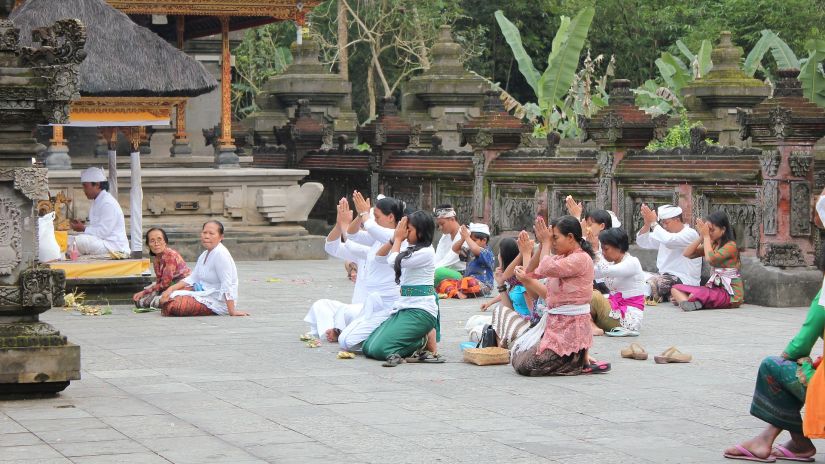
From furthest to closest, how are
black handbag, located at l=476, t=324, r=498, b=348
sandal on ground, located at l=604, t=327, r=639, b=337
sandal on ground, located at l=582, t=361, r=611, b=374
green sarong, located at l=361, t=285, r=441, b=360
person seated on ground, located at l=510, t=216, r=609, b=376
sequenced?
sandal on ground, located at l=604, t=327, r=639, b=337 → black handbag, located at l=476, t=324, r=498, b=348 → green sarong, located at l=361, t=285, r=441, b=360 → sandal on ground, located at l=582, t=361, r=611, b=374 → person seated on ground, located at l=510, t=216, r=609, b=376

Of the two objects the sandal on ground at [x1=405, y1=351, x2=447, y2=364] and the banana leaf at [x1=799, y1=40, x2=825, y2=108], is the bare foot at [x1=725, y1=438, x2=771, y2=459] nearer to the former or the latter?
the sandal on ground at [x1=405, y1=351, x2=447, y2=364]

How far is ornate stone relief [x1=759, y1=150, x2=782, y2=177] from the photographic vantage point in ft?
53.7

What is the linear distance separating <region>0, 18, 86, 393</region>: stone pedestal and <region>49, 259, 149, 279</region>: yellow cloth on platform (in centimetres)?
612

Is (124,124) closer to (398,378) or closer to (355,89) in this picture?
(398,378)

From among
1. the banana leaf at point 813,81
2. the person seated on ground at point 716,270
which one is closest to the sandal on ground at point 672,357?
the person seated on ground at point 716,270

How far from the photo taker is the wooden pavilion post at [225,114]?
23547mm

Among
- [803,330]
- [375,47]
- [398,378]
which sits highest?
[375,47]

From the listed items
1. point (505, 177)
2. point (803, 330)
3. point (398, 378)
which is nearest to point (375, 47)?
point (505, 177)

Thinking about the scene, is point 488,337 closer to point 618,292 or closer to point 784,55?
point 618,292

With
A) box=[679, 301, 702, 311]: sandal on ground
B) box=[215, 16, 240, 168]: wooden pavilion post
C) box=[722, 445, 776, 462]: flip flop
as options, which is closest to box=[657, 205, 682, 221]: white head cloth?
box=[679, 301, 702, 311]: sandal on ground

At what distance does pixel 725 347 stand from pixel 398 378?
3.34m

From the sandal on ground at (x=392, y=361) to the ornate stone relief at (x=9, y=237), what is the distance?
10.3 feet

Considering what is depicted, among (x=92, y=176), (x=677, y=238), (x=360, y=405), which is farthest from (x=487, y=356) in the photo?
(x=92, y=176)

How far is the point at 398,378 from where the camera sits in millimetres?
10984
